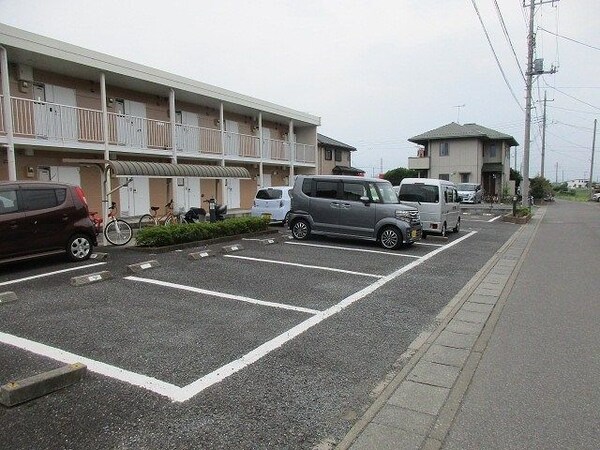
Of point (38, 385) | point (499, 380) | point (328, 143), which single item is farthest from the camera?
point (328, 143)

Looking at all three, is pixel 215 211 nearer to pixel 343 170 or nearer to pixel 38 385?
pixel 38 385

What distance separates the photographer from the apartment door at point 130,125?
46.0 feet

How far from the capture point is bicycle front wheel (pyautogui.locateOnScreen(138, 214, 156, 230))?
13016mm

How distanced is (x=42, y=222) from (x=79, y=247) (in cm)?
91

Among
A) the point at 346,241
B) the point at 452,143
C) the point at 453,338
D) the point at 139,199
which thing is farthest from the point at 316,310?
the point at 452,143

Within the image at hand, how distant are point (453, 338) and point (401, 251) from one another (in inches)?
245

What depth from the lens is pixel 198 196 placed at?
18406mm

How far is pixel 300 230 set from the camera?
12414 millimetres

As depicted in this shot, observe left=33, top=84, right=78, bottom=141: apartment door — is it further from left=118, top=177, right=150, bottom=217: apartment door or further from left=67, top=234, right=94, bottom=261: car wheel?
left=67, top=234, right=94, bottom=261: car wheel

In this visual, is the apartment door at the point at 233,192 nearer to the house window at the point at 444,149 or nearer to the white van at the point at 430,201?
the white van at the point at 430,201

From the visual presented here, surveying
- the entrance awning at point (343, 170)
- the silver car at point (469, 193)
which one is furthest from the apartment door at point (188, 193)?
the silver car at point (469, 193)

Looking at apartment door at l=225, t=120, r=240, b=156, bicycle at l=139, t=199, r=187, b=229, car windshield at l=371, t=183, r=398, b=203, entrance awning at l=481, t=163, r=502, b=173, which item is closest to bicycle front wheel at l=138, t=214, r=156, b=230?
bicycle at l=139, t=199, r=187, b=229

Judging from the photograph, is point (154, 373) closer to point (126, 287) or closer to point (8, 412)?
point (8, 412)

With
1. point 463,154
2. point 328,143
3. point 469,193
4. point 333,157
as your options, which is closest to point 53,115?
point 328,143
